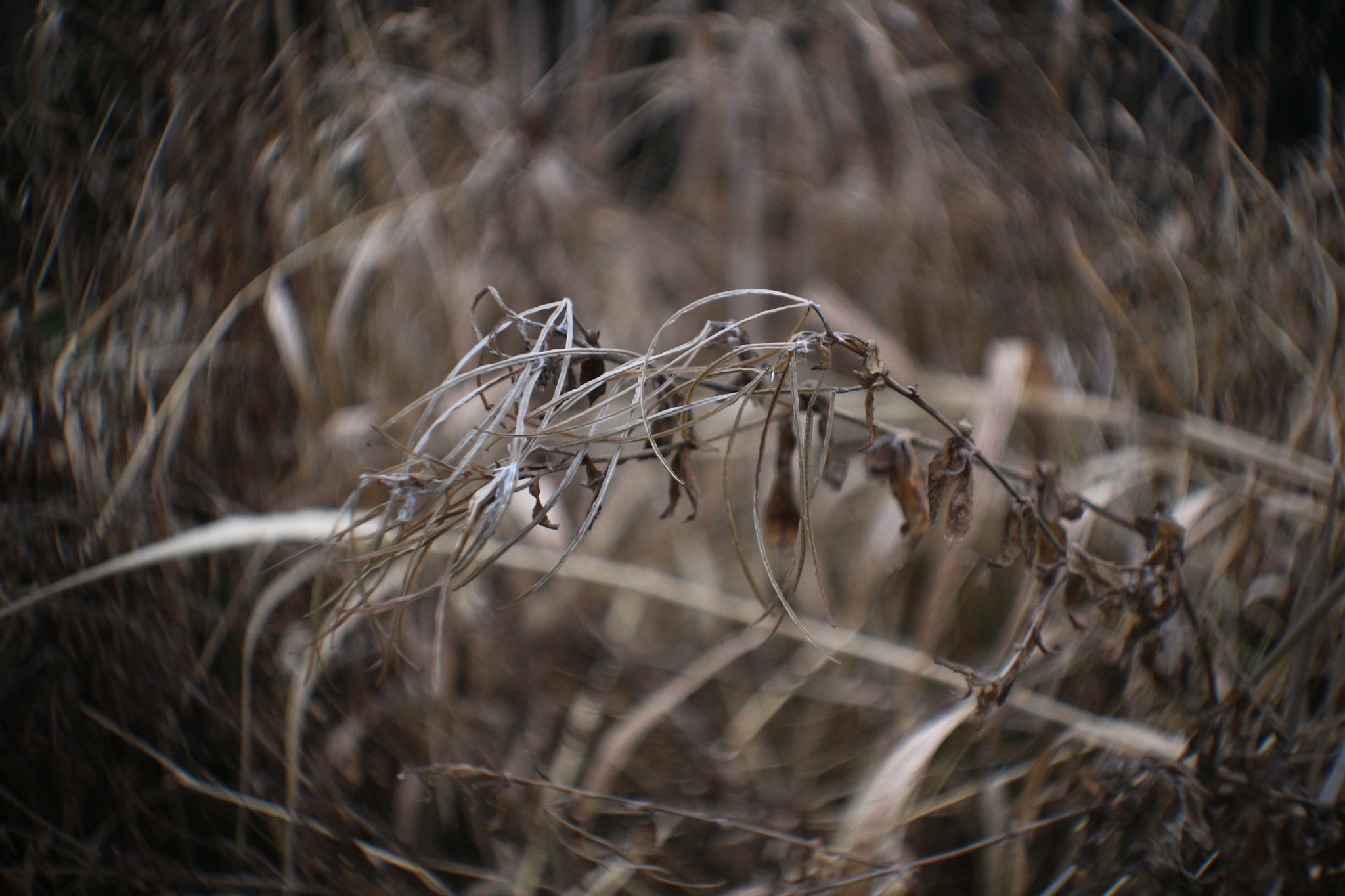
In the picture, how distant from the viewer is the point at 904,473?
325 millimetres

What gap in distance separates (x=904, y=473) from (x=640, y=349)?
→ 74 cm

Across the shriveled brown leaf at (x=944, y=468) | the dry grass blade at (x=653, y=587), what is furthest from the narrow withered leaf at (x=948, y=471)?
the dry grass blade at (x=653, y=587)

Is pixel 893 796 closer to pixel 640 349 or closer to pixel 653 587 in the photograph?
pixel 653 587

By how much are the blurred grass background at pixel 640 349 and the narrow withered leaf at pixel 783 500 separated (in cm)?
5

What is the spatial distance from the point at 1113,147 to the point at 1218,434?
0.57m

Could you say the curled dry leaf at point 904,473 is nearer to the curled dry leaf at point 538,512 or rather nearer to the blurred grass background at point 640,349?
the blurred grass background at point 640,349

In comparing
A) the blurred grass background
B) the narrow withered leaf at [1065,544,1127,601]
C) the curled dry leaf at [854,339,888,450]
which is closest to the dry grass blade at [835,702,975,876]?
the blurred grass background

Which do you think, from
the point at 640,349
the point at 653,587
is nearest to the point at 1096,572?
the point at 653,587

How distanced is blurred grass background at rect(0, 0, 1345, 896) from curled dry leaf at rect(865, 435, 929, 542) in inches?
1.4

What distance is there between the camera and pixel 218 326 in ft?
1.99

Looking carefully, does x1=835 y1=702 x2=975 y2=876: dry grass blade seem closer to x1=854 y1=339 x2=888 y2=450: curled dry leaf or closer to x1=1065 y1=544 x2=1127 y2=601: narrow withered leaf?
x1=1065 y1=544 x2=1127 y2=601: narrow withered leaf

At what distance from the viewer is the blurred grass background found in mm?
502

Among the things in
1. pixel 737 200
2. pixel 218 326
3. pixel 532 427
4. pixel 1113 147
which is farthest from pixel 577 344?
pixel 1113 147

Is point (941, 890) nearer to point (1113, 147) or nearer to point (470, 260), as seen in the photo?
point (470, 260)
